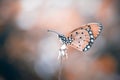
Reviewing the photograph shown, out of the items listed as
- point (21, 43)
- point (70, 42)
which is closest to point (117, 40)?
point (21, 43)

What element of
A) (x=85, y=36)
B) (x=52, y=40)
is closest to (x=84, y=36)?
(x=85, y=36)

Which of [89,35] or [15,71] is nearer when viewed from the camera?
[89,35]

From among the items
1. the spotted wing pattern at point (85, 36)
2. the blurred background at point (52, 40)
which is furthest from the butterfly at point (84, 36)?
the blurred background at point (52, 40)

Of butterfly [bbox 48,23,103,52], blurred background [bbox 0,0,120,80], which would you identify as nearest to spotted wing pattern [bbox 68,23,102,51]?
butterfly [bbox 48,23,103,52]

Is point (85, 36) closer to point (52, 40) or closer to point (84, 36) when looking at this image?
point (84, 36)

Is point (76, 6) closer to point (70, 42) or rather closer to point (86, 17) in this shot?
point (86, 17)
